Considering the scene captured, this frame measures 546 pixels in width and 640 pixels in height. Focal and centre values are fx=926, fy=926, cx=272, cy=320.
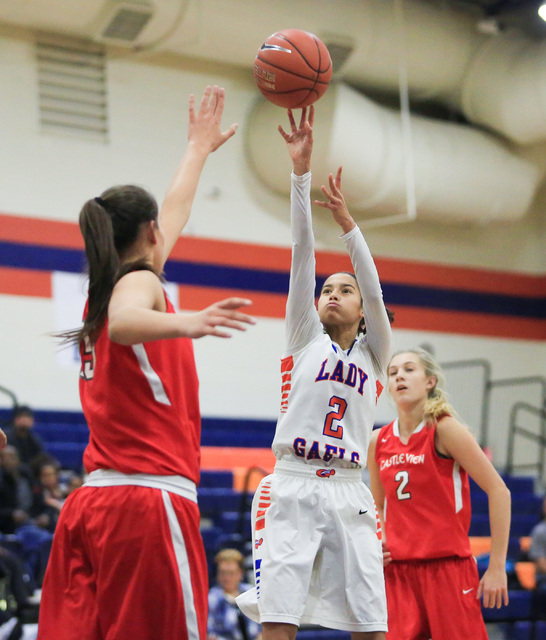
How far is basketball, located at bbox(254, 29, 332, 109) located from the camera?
408cm

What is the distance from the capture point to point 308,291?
3.55 m

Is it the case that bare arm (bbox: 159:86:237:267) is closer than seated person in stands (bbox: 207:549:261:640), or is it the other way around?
bare arm (bbox: 159:86:237:267)

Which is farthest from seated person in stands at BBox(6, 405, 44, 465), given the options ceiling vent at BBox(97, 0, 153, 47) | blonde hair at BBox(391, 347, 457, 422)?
blonde hair at BBox(391, 347, 457, 422)

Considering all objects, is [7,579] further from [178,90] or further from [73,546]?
[178,90]

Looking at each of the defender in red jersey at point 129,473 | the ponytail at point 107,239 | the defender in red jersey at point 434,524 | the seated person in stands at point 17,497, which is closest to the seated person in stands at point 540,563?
the defender in red jersey at point 434,524

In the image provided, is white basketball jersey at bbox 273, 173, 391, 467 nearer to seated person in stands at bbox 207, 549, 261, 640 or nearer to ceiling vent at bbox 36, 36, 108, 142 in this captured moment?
seated person in stands at bbox 207, 549, 261, 640

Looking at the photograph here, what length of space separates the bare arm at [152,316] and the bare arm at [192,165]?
492 millimetres

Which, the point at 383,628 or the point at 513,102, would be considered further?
the point at 513,102

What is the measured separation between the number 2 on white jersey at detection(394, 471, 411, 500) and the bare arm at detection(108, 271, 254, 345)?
190 centimetres

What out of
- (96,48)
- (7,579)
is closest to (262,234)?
(96,48)

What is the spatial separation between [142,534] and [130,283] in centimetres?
69

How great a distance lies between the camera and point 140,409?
265 centimetres

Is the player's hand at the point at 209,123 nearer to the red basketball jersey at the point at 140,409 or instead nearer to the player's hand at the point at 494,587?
the red basketball jersey at the point at 140,409

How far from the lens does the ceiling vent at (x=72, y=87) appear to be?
11.5 meters
